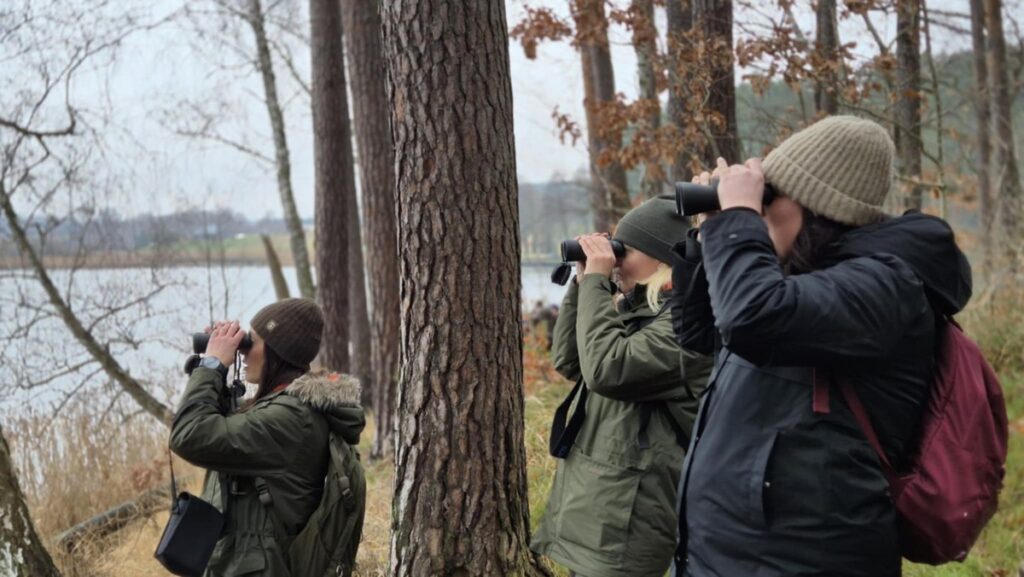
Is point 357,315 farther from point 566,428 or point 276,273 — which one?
point 566,428

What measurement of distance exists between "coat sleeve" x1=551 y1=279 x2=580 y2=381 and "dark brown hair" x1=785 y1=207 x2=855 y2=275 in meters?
1.21

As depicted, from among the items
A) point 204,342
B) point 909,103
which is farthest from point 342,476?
point 909,103

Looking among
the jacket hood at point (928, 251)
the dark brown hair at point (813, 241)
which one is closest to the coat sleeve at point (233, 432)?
the dark brown hair at point (813, 241)

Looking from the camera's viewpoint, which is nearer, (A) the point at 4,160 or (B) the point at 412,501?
(B) the point at 412,501

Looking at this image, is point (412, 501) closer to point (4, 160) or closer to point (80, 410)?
point (80, 410)

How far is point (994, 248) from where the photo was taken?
9.34 m

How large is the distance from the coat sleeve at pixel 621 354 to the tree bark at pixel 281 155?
11.9 metres

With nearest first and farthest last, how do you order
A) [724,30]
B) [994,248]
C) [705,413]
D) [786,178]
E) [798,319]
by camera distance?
[798,319]
[786,178]
[705,413]
[724,30]
[994,248]

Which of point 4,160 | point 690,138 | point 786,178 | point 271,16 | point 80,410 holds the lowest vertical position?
point 80,410

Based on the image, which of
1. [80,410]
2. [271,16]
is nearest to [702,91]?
[80,410]

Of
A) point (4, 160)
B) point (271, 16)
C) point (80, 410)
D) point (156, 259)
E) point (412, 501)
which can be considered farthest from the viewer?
point (271, 16)

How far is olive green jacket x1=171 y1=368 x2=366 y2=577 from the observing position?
9.86ft

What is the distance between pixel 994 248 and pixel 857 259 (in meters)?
8.61

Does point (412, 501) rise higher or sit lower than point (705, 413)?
lower
